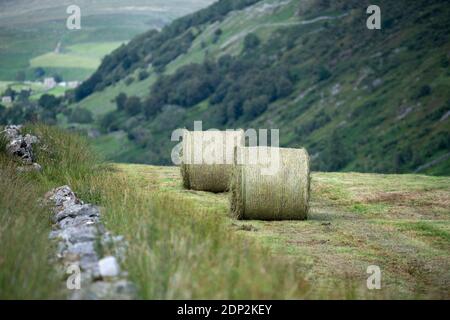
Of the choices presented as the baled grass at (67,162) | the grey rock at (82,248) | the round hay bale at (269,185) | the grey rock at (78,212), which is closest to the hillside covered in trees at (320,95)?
the baled grass at (67,162)

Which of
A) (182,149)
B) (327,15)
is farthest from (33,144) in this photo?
(327,15)

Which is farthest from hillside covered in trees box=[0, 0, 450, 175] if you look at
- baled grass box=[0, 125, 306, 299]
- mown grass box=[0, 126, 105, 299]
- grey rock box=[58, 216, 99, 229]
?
baled grass box=[0, 125, 306, 299]

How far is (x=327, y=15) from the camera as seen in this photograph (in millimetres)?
192500

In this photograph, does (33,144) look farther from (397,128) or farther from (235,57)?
(235,57)

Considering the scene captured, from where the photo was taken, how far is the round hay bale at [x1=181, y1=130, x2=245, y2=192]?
22.7 metres

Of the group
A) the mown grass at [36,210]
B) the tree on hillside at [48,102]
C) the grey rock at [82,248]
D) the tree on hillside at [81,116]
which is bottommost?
the tree on hillside at [81,116]

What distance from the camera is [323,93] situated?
155625 millimetres

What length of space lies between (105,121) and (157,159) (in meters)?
35.4

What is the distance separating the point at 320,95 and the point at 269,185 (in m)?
140

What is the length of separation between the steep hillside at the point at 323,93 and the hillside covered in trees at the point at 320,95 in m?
0.21

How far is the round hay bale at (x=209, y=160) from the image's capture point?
22656 millimetres

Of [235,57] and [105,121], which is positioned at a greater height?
[235,57]

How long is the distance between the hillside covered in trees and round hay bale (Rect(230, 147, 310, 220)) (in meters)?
88.1

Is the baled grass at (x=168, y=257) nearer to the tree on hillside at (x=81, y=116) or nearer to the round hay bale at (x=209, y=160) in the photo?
the round hay bale at (x=209, y=160)
